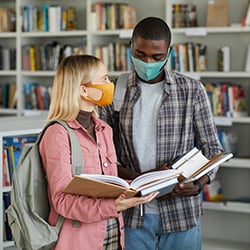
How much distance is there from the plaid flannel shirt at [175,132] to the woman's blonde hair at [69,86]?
34 cm

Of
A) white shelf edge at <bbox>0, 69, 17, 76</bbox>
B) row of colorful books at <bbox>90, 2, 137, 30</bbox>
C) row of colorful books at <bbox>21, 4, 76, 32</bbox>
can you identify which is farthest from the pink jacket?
white shelf edge at <bbox>0, 69, 17, 76</bbox>

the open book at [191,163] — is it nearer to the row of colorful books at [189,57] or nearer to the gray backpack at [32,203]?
the gray backpack at [32,203]

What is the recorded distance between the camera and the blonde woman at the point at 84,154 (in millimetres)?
2098

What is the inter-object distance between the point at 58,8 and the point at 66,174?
3743mm

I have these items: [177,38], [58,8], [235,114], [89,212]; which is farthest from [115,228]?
[58,8]

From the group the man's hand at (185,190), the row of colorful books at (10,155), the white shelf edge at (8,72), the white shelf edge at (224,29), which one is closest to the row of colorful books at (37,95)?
the white shelf edge at (8,72)

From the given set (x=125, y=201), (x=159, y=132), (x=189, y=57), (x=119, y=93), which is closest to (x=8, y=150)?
(x=119, y=93)

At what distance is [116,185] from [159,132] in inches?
19.0

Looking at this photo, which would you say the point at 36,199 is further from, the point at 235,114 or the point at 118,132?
the point at 235,114

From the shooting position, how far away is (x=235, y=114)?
4.94 m

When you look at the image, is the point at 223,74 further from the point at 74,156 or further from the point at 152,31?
the point at 74,156

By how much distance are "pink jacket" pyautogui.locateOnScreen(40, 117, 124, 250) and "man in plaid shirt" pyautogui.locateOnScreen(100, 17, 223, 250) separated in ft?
0.80

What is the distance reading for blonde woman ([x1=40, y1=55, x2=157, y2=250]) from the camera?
210cm

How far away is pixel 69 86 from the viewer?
2182mm
